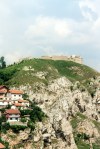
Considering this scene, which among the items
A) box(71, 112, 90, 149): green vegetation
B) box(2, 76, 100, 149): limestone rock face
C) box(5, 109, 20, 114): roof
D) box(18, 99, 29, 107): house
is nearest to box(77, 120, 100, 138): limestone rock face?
box(2, 76, 100, 149): limestone rock face

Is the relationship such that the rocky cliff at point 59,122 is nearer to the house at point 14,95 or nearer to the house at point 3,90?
the house at point 14,95

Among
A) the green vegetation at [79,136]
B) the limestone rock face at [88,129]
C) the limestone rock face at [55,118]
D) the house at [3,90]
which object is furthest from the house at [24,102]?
the limestone rock face at [88,129]

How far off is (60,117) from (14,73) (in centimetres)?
3285

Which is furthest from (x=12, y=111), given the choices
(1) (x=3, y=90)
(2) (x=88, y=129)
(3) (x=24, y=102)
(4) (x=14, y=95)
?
(2) (x=88, y=129)

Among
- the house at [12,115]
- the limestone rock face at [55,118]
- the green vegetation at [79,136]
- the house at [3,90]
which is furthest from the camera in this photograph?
the green vegetation at [79,136]

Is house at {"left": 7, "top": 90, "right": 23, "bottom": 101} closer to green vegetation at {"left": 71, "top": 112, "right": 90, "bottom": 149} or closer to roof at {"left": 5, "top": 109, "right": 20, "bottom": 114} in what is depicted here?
roof at {"left": 5, "top": 109, "right": 20, "bottom": 114}

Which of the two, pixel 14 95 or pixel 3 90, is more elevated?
pixel 3 90

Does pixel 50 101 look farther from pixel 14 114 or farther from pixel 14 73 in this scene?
pixel 14 114

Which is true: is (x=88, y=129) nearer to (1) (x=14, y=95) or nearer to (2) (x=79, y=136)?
(2) (x=79, y=136)

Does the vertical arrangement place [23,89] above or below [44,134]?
above

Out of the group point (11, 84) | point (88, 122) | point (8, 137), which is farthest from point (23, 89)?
point (8, 137)

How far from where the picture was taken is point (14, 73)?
19638 cm

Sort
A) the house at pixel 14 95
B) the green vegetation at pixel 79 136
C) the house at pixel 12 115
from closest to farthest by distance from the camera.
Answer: the house at pixel 12 115, the house at pixel 14 95, the green vegetation at pixel 79 136

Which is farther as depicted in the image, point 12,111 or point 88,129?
point 88,129
